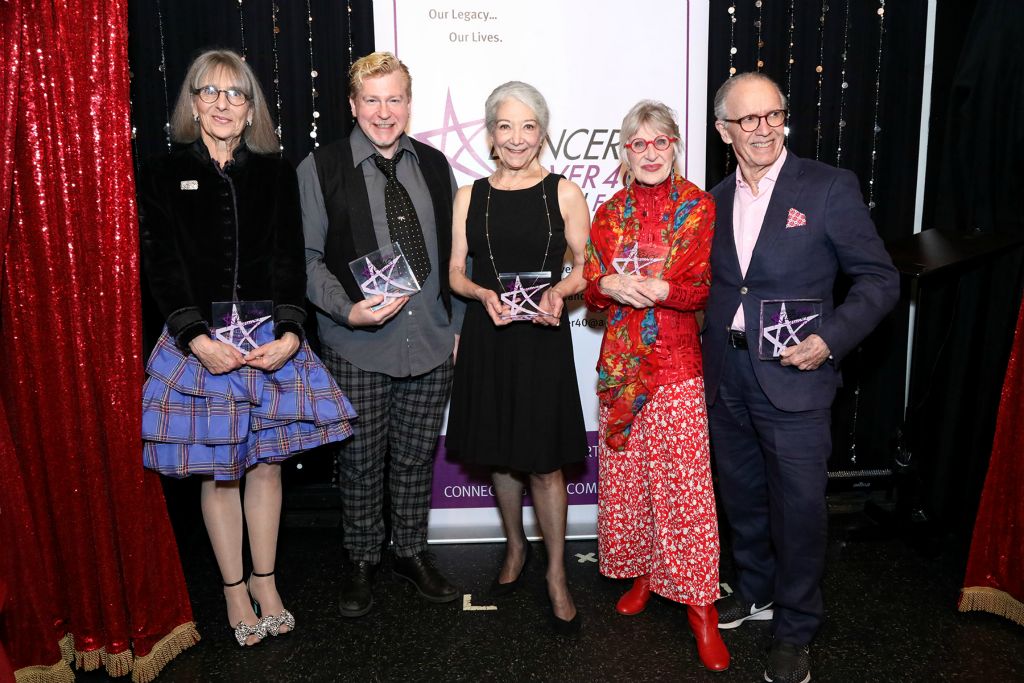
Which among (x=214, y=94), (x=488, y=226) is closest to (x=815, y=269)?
(x=488, y=226)

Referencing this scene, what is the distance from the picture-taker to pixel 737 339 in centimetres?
252

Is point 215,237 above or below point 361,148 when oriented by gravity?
below

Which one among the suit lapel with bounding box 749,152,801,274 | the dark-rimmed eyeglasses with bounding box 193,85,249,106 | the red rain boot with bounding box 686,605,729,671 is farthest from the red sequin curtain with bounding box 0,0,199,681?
the suit lapel with bounding box 749,152,801,274

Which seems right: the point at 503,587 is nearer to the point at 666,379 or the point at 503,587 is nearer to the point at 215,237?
the point at 666,379

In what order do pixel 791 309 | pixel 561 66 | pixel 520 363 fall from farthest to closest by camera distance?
pixel 561 66
pixel 520 363
pixel 791 309

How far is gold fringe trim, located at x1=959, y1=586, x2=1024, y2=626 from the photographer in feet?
9.05

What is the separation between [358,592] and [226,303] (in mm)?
1197

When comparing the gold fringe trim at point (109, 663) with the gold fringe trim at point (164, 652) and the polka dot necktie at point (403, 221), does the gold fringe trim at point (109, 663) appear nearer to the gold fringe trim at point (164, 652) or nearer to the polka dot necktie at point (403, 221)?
the gold fringe trim at point (164, 652)

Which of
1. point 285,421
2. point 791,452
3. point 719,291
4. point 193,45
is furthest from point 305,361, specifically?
point 193,45

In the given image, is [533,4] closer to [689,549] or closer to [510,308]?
[510,308]

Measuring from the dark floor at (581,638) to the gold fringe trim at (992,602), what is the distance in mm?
44

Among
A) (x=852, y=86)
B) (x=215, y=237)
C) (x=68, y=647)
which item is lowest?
(x=68, y=647)

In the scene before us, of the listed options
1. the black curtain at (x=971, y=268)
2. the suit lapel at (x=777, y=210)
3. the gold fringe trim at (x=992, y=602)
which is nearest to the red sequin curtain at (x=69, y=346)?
the suit lapel at (x=777, y=210)

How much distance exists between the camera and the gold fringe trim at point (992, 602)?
276 centimetres
